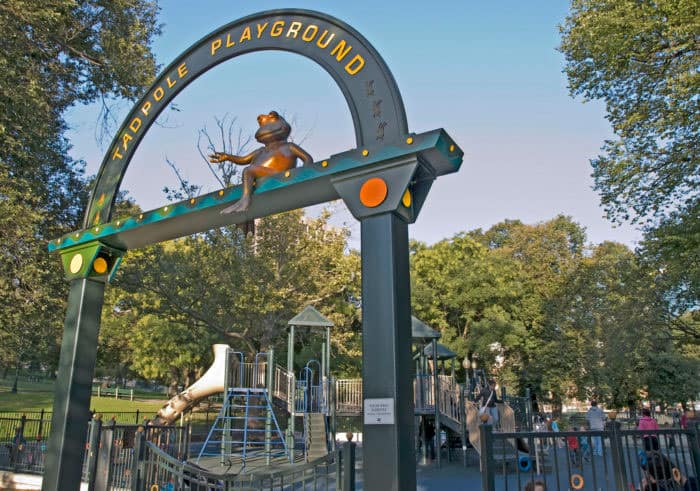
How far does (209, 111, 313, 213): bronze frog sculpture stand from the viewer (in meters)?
4.86

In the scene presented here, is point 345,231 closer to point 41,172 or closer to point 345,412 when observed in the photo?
point 345,412

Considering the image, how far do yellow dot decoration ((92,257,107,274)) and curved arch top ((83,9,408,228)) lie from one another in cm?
50

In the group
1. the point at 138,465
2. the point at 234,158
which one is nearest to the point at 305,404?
the point at 138,465

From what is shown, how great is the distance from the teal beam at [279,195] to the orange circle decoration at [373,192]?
82mm

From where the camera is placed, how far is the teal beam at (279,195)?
12.8ft

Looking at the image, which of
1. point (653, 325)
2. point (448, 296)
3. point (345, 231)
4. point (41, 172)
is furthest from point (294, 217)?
Answer: point (653, 325)

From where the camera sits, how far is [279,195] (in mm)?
4855

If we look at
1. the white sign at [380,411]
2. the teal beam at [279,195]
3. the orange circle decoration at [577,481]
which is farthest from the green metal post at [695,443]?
the teal beam at [279,195]

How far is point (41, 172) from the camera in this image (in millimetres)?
13695

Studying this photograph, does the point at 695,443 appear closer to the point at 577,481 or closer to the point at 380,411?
the point at 577,481

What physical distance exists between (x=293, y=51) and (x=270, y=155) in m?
1.01

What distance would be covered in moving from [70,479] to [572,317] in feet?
100

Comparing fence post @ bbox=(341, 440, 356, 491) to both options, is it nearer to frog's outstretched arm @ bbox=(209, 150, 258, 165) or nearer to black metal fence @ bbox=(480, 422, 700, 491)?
black metal fence @ bbox=(480, 422, 700, 491)

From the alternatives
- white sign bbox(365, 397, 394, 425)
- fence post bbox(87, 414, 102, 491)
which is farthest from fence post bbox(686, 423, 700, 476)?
fence post bbox(87, 414, 102, 491)
